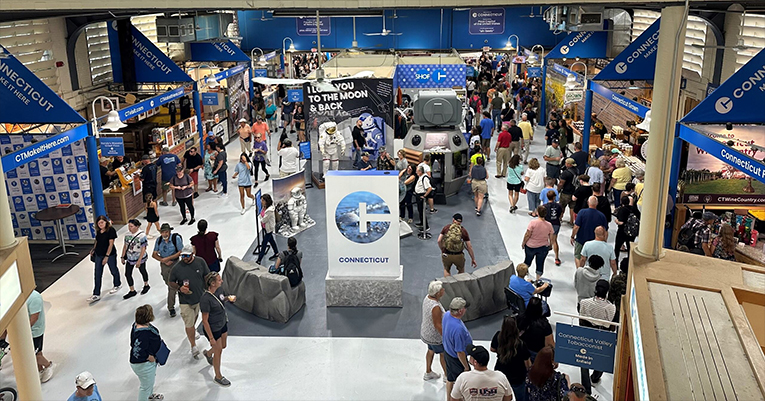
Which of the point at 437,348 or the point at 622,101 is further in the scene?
the point at 622,101

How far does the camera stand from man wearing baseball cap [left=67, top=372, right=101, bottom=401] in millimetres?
5086

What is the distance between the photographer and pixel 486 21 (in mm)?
25328

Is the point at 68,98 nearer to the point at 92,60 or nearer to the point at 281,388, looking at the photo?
the point at 92,60

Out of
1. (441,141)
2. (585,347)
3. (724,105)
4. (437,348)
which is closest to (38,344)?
(437,348)

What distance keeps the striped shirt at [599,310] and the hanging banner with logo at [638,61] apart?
652 centimetres

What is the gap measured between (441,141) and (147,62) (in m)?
6.78

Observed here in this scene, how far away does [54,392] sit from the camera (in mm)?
6730

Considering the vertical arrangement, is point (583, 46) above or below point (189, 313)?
above

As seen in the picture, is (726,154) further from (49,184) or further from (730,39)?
(49,184)

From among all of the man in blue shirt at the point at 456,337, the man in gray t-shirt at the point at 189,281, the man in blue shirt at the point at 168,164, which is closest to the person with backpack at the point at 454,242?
the man in blue shirt at the point at 456,337

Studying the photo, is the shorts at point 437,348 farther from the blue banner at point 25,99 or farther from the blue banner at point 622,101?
the blue banner at point 25,99

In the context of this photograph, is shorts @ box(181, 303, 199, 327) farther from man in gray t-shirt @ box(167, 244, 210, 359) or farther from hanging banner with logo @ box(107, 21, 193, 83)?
hanging banner with logo @ box(107, 21, 193, 83)

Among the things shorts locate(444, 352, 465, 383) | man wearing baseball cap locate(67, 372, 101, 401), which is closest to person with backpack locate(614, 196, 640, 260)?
shorts locate(444, 352, 465, 383)

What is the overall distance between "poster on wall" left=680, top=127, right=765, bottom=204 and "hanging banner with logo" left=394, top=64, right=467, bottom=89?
335 inches
